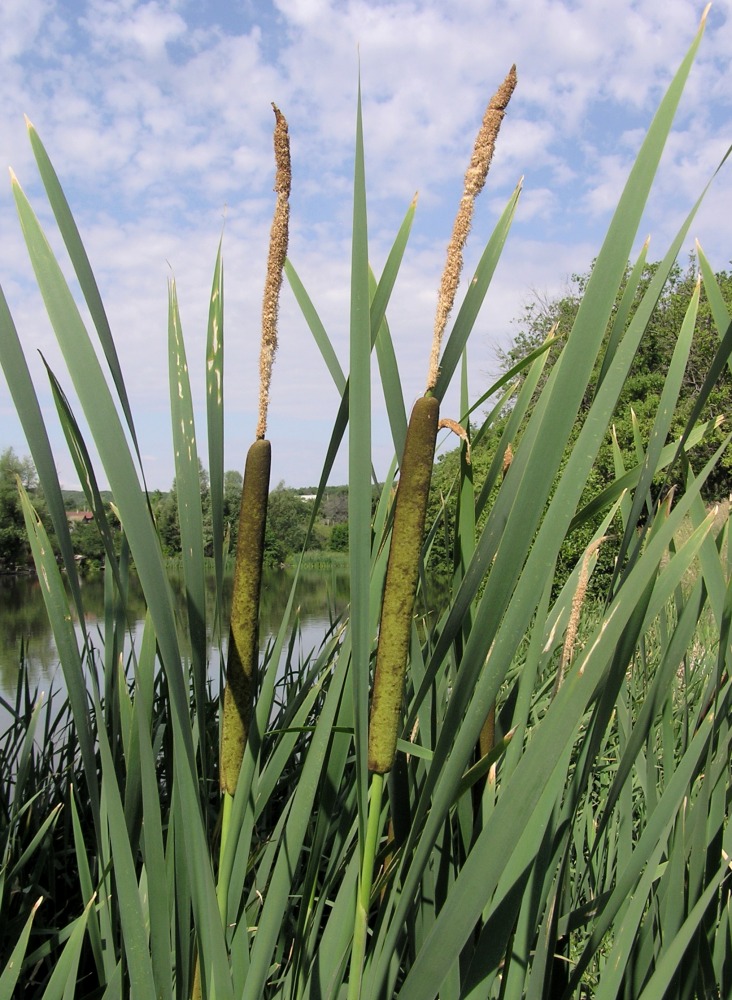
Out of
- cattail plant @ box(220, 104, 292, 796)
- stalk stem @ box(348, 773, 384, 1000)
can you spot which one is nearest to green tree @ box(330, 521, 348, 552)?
cattail plant @ box(220, 104, 292, 796)

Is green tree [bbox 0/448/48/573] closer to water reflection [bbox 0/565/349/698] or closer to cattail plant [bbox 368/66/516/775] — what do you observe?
water reflection [bbox 0/565/349/698]

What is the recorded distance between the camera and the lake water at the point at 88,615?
5445mm

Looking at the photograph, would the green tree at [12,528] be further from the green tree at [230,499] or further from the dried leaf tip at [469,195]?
the dried leaf tip at [469,195]

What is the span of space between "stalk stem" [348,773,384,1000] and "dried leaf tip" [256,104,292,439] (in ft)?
1.06

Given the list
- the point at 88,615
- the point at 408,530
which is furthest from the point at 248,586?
the point at 88,615

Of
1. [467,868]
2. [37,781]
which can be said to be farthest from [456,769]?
[37,781]

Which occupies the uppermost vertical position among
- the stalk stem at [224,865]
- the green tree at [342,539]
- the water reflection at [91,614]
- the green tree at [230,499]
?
the green tree at [230,499]

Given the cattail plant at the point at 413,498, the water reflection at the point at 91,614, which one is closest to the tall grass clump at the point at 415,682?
the cattail plant at the point at 413,498

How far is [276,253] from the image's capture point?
615 millimetres

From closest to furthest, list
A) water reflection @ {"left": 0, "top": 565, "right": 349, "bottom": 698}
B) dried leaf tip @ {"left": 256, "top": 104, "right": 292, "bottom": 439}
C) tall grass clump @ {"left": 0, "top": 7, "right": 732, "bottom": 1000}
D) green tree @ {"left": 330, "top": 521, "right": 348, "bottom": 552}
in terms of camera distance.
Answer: tall grass clump @ {"left": 0, "top": 7, "right": 732, "bottom": 1000} → dried leaf tip @ {"left": 256, "top": 104, "right": 292, "bottom": 439} → green tree @ {"left": 330, "top": 521, "right": 348, "bottom": 552} → water reflection @ {"left": 0, "top": 565, "right": 349, "bottom": 698}

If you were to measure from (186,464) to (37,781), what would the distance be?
184cm

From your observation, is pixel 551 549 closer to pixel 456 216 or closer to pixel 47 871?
pixel 456 216

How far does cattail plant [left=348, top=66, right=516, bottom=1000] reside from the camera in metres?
0.56

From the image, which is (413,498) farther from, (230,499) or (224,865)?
(230,499)
